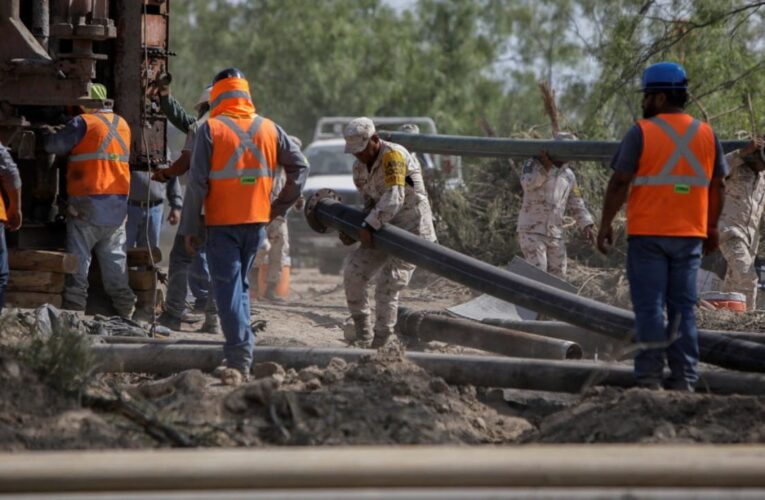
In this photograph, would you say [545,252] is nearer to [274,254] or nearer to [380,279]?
[380,279]

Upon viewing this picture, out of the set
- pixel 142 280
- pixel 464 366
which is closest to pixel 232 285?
pixel 464 366

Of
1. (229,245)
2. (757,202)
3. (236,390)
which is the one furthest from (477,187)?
(236,390)

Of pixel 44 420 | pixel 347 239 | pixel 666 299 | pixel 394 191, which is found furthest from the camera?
pixel 347 239

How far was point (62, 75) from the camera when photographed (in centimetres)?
1005

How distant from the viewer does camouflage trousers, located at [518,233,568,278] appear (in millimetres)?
12789

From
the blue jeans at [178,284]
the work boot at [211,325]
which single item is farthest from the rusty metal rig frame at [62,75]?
the work boot at [211,325]

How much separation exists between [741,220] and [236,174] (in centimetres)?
571

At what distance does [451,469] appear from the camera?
4969 mm

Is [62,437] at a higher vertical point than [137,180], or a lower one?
lower

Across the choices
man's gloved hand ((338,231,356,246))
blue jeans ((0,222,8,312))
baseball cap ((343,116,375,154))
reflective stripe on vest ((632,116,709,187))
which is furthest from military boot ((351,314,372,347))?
reflective stripe on vest ((632,116,709,187))

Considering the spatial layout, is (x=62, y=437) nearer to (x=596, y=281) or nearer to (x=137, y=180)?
(x=137, y=180)

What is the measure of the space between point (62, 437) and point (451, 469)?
2.02 meters

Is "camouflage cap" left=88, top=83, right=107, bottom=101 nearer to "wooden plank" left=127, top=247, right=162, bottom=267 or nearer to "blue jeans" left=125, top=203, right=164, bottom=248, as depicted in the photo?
"wooden plank" left=127, top=247, right=162, bottom=267

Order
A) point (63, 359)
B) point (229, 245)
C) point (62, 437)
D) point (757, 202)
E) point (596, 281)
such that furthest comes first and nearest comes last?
point (596, 281) < point (757, 202) < point (229, 245) < point (63, 359) < point (62, 437)
